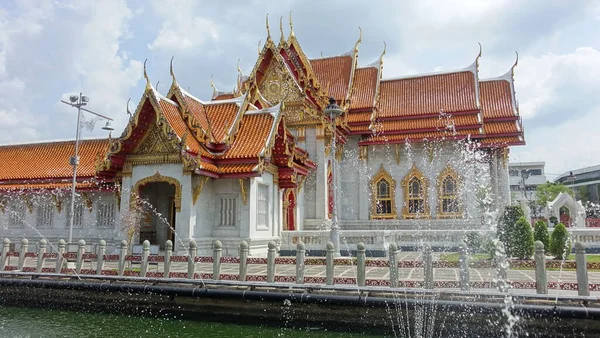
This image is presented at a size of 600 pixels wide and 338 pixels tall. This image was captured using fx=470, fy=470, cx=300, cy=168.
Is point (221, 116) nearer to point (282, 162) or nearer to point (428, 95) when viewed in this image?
point (282, 162)

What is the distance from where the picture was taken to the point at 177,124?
49.7 ft

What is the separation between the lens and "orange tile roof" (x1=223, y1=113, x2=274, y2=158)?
15.5 metres

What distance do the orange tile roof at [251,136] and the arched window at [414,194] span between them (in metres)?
9.83

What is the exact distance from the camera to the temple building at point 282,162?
1528cm

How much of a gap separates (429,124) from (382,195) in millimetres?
4309

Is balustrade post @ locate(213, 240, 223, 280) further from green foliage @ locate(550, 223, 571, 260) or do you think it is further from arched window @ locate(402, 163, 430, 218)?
arched window @ locate(402, 163, 430, 218)

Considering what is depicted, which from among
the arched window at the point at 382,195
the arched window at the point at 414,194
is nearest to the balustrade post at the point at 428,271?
the arched window at the point at 414,194

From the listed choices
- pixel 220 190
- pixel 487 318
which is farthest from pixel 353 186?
pixel 487 318

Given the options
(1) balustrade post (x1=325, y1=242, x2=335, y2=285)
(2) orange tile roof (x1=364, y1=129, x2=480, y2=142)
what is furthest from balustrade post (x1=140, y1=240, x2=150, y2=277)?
(2) orange tile roof (x1=364, y1=129, x2=480, y2=142)

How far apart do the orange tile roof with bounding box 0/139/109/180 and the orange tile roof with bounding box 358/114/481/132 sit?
12450 mm

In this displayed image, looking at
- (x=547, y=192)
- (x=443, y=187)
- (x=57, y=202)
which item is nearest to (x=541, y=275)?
(x=443, y=187)

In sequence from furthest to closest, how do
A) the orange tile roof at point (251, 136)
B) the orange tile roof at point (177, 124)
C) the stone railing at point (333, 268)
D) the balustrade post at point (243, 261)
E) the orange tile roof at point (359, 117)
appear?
the orange tile roof at point (359, 117) → the orange tile roof at point (251, 136) → the orange tile roof at point (177, 124) → the balustrade post at point (243, 261) → the stone railing at point (333, 268)

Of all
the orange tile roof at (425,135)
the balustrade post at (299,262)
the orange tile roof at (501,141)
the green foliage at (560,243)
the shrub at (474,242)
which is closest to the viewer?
the balustrade post at (299,262)

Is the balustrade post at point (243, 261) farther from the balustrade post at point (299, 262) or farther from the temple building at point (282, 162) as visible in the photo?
the temple building at point (282, 162)
